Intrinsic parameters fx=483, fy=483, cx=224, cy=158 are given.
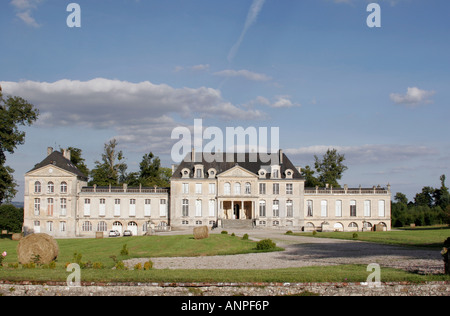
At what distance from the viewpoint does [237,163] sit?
208 ft

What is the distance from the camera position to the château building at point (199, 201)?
59844 millimetres

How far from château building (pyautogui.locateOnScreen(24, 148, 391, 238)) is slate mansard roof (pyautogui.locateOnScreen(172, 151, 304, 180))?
132 mm

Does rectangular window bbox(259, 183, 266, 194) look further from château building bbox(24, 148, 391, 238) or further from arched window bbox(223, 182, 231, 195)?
arched window bbox(223, 182, 231, 195)

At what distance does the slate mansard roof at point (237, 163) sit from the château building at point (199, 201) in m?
0.13

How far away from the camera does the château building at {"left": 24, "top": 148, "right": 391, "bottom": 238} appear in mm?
59844

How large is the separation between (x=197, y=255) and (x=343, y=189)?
4110cm

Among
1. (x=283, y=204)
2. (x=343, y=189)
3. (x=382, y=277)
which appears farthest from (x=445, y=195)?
(x=382, y=277)

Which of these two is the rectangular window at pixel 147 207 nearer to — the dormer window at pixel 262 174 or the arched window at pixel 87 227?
the arched window at pixel 87 227

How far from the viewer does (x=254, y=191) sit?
61469 mm

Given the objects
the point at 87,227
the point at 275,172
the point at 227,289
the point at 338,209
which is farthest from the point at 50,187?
the point at 227,289

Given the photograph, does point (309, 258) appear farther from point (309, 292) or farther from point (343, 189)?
point (343, 189)

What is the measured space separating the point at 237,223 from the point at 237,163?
29.4 ft

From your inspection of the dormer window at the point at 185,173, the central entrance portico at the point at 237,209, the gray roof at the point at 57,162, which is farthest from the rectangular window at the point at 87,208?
the central entrance portico at the point at 237,209

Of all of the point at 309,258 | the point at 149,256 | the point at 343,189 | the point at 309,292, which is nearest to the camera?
the point at 309,292
